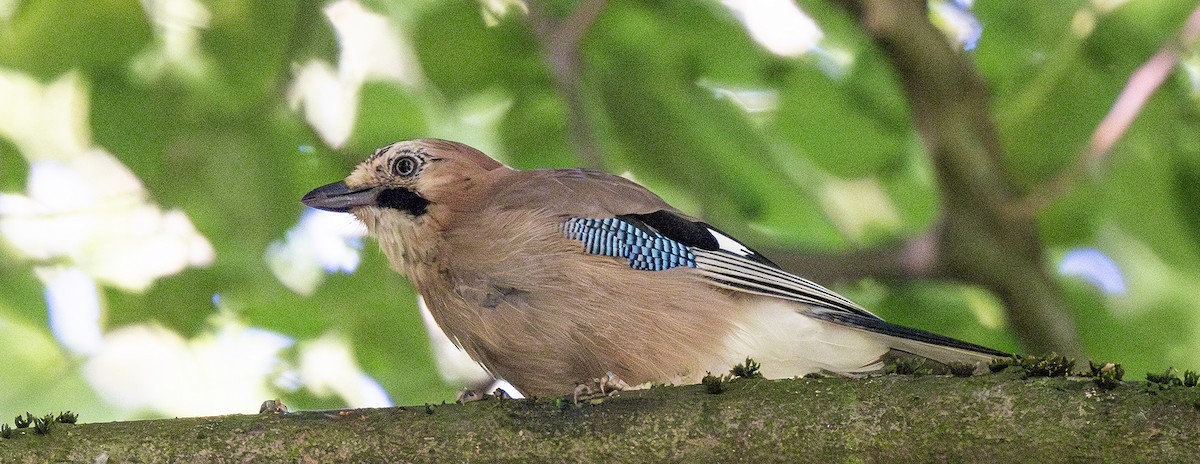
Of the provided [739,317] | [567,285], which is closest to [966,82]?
[739,317]

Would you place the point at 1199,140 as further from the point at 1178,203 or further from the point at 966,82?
the point at 966,82

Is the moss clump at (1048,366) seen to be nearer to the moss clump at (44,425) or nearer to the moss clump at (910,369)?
the moss clump at (910,369)

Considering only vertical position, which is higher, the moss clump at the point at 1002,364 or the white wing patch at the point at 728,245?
the white wing patch at the point at 728,245

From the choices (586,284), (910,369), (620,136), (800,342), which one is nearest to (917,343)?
(800,342)

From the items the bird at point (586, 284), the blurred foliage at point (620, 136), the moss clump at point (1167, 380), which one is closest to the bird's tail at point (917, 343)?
the bird at point (586, 284)

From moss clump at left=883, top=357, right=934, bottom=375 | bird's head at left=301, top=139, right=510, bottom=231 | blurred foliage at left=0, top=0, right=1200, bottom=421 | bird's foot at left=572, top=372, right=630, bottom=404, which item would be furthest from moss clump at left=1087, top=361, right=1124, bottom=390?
blurred foliage at left=0, top=0, right=1200, bottom=421

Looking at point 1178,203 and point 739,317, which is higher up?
point 1178,203

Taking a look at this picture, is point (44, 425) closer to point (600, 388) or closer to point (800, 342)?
point (600, 388)
